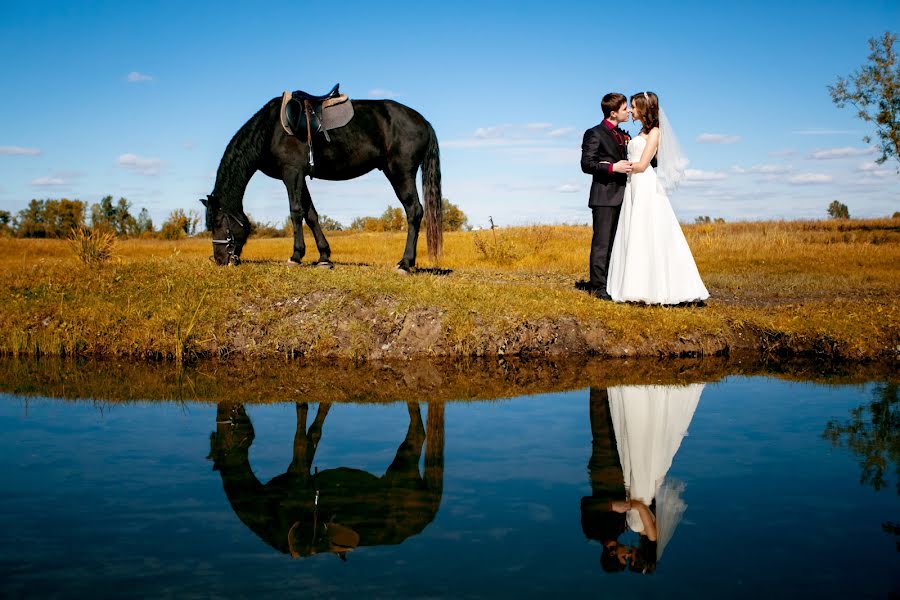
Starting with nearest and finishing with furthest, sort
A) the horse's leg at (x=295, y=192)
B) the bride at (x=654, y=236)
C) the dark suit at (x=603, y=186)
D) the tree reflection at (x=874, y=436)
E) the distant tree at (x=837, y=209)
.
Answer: the tree reflection at (x=874, y=436) < the bride at (x=654, y=236) < the dark suit at (x=603, y=186) < the horse's leg at (x=295, y=192) < the distant tree at (x=837, y=209)

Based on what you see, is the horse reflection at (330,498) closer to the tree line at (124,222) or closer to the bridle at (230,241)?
the bridle at (230,241)

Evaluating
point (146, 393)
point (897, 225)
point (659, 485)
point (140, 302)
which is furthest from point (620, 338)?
point (897, 225)

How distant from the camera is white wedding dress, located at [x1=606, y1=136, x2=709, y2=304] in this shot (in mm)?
10352

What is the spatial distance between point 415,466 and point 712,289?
405 inches

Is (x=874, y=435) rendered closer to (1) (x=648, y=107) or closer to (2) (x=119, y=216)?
(1) (x=648, y=107)

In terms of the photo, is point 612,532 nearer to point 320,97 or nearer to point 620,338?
point 620,338

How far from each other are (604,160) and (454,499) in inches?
285

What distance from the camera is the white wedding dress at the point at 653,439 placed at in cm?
421

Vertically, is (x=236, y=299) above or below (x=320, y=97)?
below

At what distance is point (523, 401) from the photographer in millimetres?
7043

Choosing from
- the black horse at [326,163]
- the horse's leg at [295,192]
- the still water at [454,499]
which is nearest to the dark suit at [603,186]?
the black horse at [326,163]

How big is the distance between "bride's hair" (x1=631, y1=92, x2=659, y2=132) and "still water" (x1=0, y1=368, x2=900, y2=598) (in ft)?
14.6

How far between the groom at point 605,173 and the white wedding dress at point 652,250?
0.95 ft

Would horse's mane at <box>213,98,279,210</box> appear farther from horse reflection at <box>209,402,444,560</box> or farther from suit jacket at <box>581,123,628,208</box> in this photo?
horse reflection at <box>209,402,444,560</box>
